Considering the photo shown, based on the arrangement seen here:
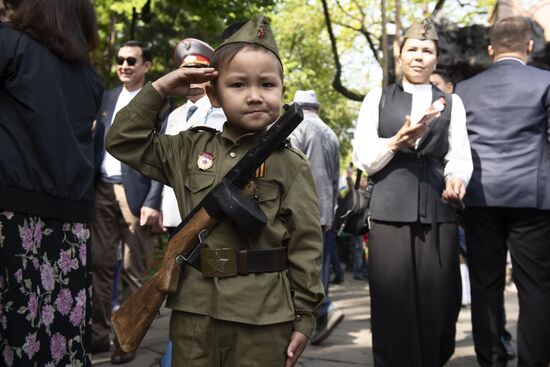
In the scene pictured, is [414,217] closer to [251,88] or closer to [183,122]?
[183,122]

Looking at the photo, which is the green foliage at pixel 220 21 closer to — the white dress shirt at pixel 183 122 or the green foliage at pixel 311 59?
the green foliage at pixel 311 59

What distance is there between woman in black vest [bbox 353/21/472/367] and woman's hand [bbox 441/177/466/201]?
0.12m

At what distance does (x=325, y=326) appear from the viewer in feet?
19.0

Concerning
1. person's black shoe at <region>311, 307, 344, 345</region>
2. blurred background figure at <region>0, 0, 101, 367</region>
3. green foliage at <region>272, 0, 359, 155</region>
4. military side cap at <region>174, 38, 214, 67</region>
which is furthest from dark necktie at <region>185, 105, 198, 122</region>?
green foliage at <region>272, 0, 359, 155</region>

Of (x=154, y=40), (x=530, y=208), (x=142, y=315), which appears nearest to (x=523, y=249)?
(x=530, y=208)

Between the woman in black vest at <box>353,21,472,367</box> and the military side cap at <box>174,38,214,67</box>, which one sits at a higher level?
the military side cap at <box>174,38,214,67</box>

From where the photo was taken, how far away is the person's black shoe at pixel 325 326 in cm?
570

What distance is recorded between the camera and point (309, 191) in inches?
90.9

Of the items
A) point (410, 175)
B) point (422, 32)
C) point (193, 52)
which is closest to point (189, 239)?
point (410, 175)

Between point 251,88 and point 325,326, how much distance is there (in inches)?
153

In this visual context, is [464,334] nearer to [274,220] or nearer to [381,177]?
[381,177]

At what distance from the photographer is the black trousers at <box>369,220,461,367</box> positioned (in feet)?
12.8

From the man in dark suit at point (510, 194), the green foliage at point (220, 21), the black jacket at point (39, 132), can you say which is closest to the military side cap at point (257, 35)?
the black jacket at point (39, 132)

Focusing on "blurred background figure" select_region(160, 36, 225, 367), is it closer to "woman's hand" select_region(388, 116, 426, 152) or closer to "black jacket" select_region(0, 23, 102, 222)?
"black jacket" select_region(0, 23, 102, 222)
